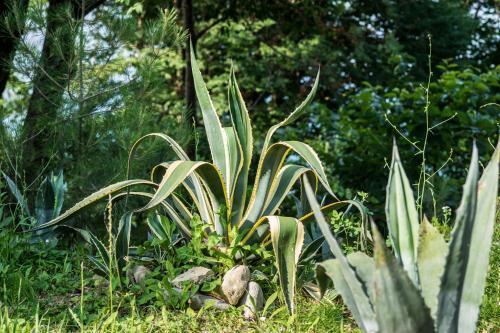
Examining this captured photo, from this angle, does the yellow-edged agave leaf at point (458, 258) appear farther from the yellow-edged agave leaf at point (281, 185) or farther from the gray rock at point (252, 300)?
the yellow-edged agave leaf at point (281, 185)

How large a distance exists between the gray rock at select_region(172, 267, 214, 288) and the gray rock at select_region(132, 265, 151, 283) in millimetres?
184

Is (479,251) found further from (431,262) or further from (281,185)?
(281,185)

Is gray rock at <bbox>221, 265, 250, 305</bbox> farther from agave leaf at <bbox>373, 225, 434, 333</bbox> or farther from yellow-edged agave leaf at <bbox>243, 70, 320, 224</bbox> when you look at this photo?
agave leaf at <bbox>373, 225, 434, 333</bbox>

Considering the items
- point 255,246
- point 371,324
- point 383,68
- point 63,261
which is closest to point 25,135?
point 63,261

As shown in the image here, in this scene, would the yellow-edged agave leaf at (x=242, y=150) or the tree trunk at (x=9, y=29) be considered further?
the tree trunk at (x=9, y=29)

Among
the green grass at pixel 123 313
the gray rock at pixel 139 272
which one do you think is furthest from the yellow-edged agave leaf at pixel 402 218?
the gray rock at pixel 139 272

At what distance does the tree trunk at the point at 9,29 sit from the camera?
503cm

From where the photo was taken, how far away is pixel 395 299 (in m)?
1.79

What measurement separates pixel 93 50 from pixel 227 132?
2129 millimetres

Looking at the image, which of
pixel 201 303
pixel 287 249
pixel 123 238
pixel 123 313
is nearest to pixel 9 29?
pixel 123 238

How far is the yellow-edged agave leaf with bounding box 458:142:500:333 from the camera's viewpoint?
6.55 feet

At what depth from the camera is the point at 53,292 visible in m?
3.34

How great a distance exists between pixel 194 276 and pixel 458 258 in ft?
4.90

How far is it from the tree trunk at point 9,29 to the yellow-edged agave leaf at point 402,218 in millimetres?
3623
